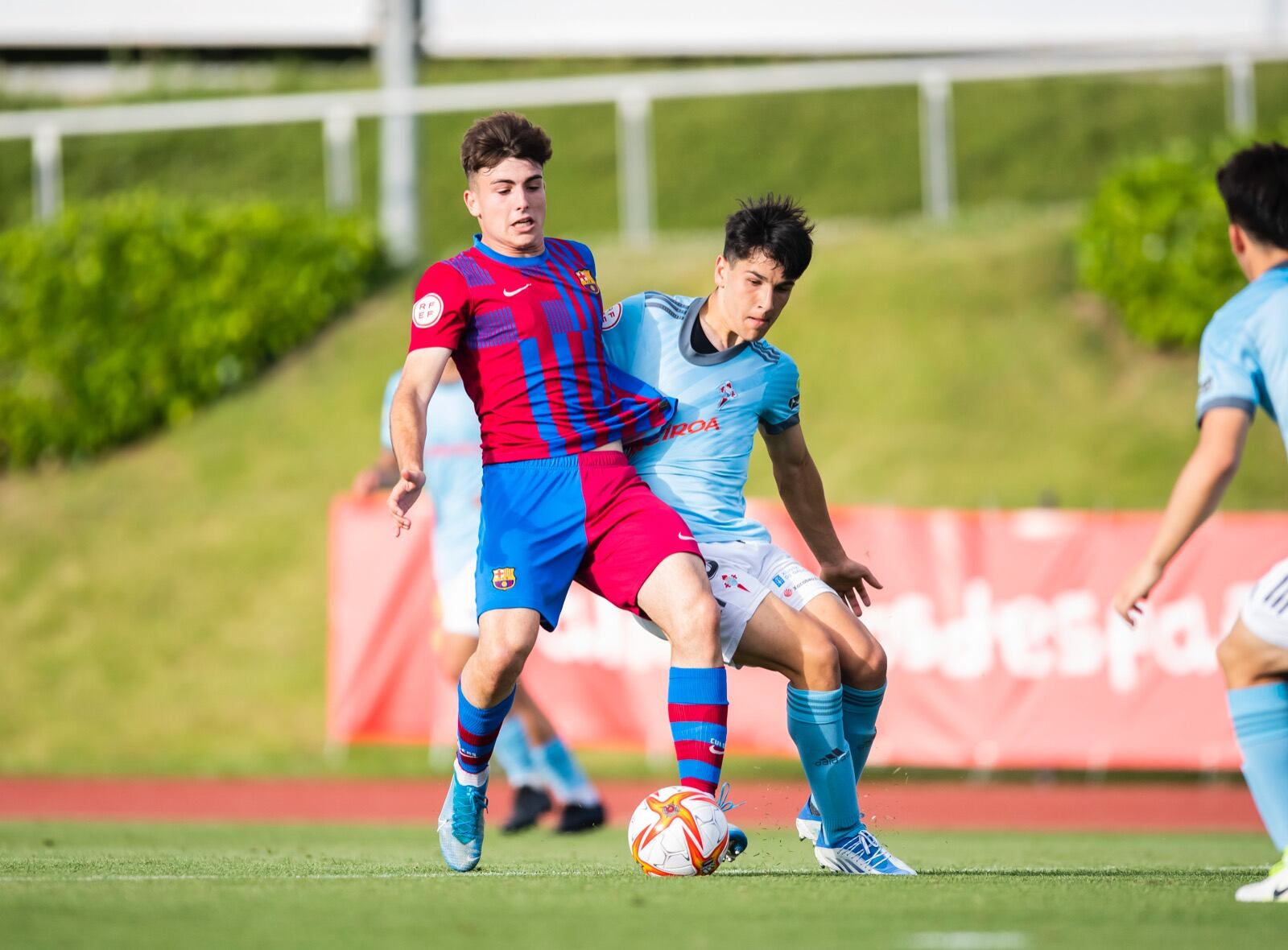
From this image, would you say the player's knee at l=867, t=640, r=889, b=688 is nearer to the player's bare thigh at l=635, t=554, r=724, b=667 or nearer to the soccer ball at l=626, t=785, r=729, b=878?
the player's bare thigh at l=635, t=554, r=724, b=667

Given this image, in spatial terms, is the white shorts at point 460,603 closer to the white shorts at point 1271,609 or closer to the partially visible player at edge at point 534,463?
the partially visible player at edge at point 534,463

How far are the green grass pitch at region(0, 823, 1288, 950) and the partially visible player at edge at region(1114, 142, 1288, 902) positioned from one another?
0.37 meters

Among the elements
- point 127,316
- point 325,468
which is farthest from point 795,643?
point 127,316

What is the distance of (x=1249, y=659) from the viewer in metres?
4.43

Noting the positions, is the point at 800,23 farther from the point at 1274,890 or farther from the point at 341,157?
the point at 1274,890

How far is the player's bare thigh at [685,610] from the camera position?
5215mm

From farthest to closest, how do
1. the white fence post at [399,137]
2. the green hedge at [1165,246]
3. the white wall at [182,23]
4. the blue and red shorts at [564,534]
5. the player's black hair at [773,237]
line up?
the white wall at [182,23] < the white fence post at [399,137] < the green hedge at [1165,246] < the player's black hair at [773,237] < the blue and red shorts at [564,534]

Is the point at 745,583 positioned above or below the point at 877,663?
above

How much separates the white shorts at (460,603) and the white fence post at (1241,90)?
11.8 metres

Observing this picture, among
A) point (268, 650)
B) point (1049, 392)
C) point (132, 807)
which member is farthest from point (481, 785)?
point (1049, 392)

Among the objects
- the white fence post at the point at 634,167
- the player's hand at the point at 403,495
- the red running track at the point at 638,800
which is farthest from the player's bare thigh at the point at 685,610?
the white fence post at the point at 634,167

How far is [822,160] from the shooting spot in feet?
68.8

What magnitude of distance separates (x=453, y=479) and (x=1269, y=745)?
16.5 feet

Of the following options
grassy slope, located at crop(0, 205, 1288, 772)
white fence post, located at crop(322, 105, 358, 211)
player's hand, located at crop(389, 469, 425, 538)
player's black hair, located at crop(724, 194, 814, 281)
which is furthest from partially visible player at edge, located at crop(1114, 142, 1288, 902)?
white fence post, located at crop(322, 105, 358, 211)
